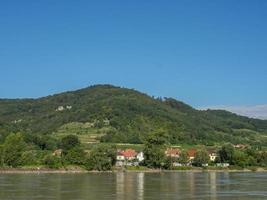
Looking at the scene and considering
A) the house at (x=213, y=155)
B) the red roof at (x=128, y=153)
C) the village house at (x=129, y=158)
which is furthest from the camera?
the red roof at (x=128, y=153)

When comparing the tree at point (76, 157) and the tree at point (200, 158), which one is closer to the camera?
the tree at point (76, 157)

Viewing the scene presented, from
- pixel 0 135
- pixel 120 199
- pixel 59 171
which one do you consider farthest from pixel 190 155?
pixel 120 199

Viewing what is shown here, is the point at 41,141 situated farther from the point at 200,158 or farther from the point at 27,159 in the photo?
the point at 200,158

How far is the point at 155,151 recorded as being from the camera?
121562 mm

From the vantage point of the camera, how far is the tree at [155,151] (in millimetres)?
121750

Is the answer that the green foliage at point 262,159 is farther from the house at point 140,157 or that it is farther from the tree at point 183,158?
the house at point 140,157

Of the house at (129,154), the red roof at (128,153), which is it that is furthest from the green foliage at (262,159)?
the red roof at (128,153)

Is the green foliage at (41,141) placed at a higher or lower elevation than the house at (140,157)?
higher

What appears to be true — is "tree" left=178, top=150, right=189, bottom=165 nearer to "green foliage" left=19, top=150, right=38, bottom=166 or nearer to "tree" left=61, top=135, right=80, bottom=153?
"tree" left=61, top=135, right=80, bottom=153

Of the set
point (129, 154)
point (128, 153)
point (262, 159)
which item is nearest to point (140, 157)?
point (129, 154)

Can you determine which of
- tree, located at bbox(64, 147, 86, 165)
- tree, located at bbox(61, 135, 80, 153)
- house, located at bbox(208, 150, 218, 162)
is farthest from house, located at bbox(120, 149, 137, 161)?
tree, located at bbox(64, 147, 86, 165)

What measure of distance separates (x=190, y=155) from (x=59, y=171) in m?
39.9

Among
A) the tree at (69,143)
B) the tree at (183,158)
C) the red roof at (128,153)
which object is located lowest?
the tree at (183,158)

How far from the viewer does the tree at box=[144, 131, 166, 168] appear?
12175cm
